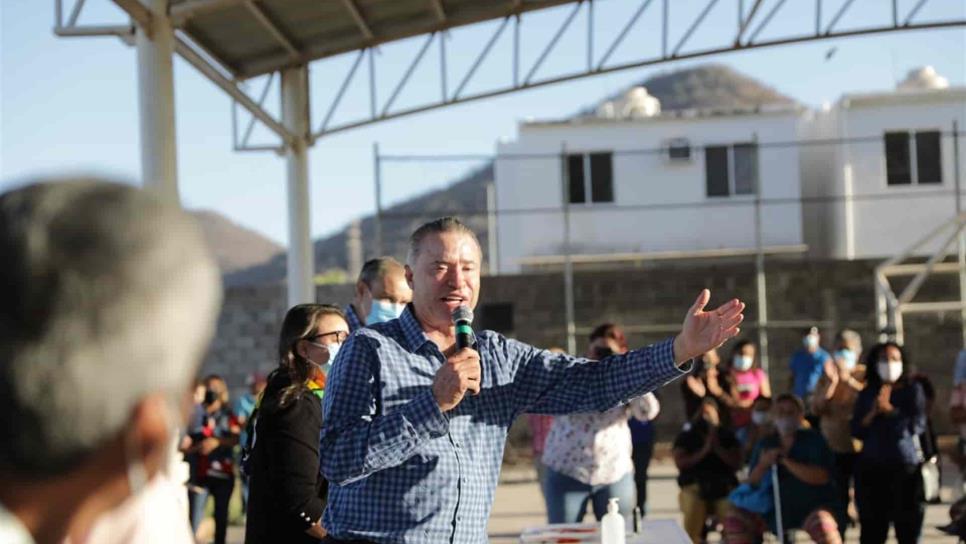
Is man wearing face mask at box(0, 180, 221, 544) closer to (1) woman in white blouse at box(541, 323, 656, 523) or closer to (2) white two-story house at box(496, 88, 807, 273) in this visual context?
(1) woman in white blouse at box(541, 323, 656, 523)

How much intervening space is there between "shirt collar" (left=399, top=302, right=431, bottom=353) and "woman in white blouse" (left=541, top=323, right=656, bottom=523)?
4478mm

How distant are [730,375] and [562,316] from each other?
33.4 ft

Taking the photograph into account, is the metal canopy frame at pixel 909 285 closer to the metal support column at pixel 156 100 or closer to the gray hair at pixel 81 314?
the metal support column at pixel 156 100

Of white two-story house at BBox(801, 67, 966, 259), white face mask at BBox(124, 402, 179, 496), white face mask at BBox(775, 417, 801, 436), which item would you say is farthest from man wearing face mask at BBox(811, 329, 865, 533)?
white two-story house at BBox(801, 67, 966, 259)

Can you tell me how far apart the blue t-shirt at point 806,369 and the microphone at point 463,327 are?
35.1 feet

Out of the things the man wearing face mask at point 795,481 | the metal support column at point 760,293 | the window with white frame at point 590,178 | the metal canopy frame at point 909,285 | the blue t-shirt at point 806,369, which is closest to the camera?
the man wearing face mask at point 795,481

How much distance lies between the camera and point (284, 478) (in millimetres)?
4773

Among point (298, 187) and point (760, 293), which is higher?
point (298, 187)

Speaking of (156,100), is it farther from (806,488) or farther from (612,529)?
(612,529)

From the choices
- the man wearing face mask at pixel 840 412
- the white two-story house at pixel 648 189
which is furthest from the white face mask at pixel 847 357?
the white two-story house at pixel 648 189

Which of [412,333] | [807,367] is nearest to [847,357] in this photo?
[807,367]

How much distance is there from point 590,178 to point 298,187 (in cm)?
1224

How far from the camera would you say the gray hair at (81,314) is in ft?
4.14

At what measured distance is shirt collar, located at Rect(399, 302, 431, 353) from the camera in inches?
156
